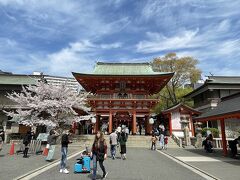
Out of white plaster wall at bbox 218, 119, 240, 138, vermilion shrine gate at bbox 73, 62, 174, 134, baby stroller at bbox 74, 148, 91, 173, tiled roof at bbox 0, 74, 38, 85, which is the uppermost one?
tiled roof at bbox 0, 74, 38, 85

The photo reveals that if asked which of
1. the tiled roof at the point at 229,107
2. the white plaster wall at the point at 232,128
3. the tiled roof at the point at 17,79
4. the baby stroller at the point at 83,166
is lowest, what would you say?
the baby stroller at the point at 83,166

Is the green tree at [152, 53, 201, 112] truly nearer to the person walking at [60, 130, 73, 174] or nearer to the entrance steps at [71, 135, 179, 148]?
the entrance steps at [71, 135, 179, 148]

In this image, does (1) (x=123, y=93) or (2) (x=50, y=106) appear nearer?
(2) (x=50, y=106)

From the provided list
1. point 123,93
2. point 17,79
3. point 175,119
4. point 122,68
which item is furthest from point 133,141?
point 17,79

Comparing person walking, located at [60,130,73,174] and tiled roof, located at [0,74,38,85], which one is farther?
tiled roof, located at [0,74,38,85]

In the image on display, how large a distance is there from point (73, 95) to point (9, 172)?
678 inches

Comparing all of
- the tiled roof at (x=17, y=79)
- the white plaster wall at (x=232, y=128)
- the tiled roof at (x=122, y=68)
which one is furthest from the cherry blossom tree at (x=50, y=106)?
the white plaster wall at (x=232, y=128)

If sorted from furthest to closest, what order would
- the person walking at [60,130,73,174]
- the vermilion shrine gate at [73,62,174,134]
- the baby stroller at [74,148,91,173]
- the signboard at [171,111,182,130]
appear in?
the vermilion shrine gate at [73,62,174,134], the signboard at [171,111,182,130], the person walking at [60,130,73,174], the baby stroller at [74,148,91,173]

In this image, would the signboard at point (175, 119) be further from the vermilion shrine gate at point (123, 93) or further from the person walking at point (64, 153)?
the person walking at point (64, 153)

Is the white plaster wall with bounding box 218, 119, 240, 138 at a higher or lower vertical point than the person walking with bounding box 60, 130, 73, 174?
higher

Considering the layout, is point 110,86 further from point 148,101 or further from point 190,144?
point 190,144

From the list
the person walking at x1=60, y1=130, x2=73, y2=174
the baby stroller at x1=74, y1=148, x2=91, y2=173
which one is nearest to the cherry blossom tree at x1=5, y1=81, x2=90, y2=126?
the person walking at x1=60, y1=130, x2=73, y2=174

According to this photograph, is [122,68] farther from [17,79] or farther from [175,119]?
[17,79]

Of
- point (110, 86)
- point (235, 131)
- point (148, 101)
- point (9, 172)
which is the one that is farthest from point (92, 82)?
point (9, 172)
